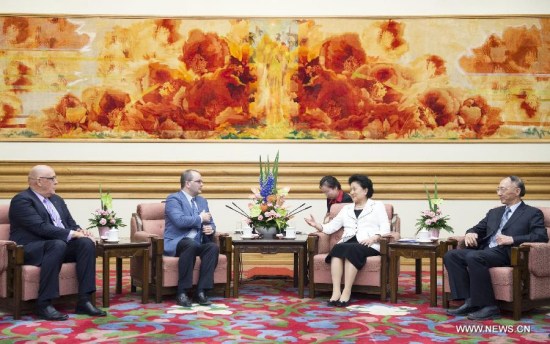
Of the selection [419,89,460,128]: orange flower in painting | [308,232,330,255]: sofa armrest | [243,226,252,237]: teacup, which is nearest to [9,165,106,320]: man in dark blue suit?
[243,226,252,237]: teacup

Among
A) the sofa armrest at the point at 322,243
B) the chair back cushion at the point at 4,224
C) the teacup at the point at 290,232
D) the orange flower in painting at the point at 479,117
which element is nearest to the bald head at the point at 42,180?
the chair back cushion at the point at 4,224

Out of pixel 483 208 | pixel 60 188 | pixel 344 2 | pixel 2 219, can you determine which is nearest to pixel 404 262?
pixel 483 208

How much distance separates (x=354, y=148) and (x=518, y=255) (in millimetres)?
3635

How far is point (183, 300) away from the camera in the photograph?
22.5ft

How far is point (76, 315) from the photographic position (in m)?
6.37

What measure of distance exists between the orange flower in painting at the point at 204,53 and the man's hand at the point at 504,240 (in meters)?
4.38

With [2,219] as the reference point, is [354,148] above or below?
above

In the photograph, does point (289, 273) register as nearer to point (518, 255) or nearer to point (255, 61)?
point (255, 61)

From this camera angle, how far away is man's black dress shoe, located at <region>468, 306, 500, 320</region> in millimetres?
6285

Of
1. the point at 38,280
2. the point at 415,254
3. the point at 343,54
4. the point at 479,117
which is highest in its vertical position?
the point at 343,54

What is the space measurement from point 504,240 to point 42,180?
3944mm

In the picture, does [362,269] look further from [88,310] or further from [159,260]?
[88,310]

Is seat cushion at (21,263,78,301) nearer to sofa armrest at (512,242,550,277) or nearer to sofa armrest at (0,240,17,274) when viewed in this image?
sofa armrest at (0,240,17,274)

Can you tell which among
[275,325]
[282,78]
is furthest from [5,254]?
[282,78]
